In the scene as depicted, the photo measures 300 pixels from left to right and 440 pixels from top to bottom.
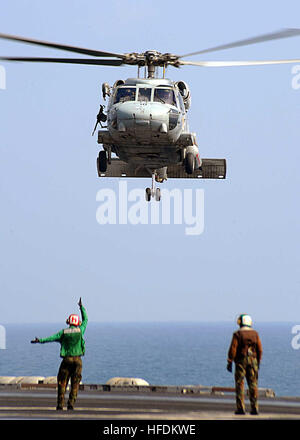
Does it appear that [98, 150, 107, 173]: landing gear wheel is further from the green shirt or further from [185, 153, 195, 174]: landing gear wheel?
the green shirt

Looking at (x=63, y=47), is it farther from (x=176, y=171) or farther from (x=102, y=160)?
(x=176, y=171)

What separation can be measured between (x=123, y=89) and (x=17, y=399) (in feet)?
46.0

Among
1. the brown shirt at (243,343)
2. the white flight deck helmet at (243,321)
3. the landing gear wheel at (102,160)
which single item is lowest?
the brown shirt at (243,343)

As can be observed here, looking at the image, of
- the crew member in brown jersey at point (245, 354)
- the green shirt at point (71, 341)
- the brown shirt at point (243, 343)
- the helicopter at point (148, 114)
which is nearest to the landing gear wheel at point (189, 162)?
the helicopter at point (148, 114)

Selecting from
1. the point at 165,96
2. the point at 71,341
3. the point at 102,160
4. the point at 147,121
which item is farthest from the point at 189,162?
the point at 71,341

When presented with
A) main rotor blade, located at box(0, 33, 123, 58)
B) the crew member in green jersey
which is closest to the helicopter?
main rotor blade, located at box(0, 33, 123, 58)

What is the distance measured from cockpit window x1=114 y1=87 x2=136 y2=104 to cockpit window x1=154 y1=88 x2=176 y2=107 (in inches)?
32.5

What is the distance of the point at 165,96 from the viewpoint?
3100 centimetres

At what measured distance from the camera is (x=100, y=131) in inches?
1245

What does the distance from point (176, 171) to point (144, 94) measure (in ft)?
20.6

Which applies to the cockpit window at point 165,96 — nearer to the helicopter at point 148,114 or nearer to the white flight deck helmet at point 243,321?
the helicopter at point 148,114

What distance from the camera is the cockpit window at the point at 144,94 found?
99.9ft

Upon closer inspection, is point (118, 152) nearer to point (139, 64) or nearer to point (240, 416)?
point (139, 64)
